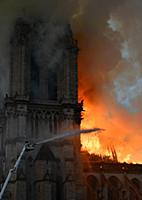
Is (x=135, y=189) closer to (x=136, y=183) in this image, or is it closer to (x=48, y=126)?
(x=136, y=183)

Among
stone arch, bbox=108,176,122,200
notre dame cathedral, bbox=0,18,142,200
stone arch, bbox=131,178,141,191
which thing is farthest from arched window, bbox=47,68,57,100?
stone arch, bbox=131,178,141,191

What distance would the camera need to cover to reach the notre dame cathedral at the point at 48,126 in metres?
66.8

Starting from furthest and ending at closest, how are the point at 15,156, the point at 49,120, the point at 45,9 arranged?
the point at 45,9, the point at 49,120, the point at 15,156

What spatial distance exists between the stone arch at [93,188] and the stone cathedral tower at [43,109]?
3.59m

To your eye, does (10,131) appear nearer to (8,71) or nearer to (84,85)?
(8,71)

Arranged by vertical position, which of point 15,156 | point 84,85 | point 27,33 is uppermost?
point 27,33

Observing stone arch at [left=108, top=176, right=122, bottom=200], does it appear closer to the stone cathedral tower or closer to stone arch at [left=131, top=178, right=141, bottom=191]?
stone arch at [left=131, top=178, right=141, bottom=191]

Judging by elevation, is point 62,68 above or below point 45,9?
below

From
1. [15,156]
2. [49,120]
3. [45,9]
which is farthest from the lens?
[45,9]

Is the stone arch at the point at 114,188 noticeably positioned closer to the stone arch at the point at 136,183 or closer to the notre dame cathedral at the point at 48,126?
the notre dame cathedral at the point at 48,126

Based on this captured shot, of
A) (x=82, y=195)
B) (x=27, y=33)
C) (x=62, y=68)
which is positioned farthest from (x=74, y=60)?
(x=82, y=195)

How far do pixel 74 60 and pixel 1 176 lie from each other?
19694mm

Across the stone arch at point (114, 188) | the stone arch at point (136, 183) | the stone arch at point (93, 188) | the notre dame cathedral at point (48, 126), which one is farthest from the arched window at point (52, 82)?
the stone arch at point (136, 183)

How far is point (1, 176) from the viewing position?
67.0 meters
